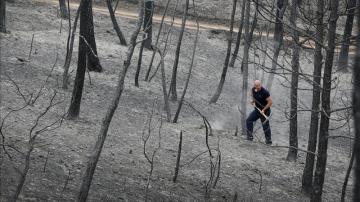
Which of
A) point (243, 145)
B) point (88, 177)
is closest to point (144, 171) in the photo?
point (88, 177)

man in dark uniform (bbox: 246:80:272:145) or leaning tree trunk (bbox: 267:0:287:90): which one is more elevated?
leaning tree trunk (bbox: 267:0:287:90)

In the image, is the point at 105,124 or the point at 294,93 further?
the point at 294,93

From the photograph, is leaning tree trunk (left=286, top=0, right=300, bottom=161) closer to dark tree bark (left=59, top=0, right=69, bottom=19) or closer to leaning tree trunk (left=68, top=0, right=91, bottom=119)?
leaning tree trunk (left=68, top=0, right=91, bottom=119)

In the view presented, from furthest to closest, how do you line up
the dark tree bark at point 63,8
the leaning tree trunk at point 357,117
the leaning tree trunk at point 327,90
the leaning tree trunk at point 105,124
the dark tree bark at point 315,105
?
1. the dark tree bark at point 63,8
2. the dark tree bark at point 315,105
3. the leaning tree trunk at point 327,90
4. the leaning tree trunk at point 105,124
5. the leaning tree trunk at point 357,117

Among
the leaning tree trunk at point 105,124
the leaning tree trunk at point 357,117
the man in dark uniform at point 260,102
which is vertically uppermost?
the leaning tree trunk at point 357,117

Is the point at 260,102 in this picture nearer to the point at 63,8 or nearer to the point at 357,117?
the point at 357,117

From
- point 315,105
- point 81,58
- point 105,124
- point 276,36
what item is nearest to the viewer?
point 105,124

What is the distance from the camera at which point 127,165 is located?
11555 millimetres

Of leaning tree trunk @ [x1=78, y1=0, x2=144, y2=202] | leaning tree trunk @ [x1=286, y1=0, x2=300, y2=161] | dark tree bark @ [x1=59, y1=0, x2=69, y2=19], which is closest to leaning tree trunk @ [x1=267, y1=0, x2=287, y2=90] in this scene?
leaning tree trunk @ [x1=286, y1=0, x2=300, y2=161]

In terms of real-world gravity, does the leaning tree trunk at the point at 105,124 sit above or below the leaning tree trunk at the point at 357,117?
below

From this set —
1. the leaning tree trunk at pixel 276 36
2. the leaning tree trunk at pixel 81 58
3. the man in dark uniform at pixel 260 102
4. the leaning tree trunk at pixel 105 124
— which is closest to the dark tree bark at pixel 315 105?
the leaning tree trunk at pixel 276 36

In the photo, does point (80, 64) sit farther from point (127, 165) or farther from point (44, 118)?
point (127, 165)

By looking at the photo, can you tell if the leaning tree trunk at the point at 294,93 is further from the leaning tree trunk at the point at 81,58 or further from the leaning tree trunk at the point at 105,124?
the leaning tree trunk at the point at 81,58

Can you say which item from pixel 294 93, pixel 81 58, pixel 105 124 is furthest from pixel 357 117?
pixel 81 58
